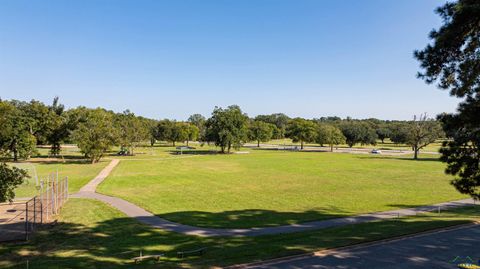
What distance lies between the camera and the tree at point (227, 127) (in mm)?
82500

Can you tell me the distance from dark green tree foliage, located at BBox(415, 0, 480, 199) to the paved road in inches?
114

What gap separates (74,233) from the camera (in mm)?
17359

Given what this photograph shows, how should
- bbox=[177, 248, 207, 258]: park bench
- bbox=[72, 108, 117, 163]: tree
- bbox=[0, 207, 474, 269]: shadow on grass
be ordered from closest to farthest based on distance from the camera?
bbox=[0, 207, 474, 269]: shadow on grass < bbox=[177, 248, 207, 258]: park bench < bbox=[72, 108, 117, 163]: tree

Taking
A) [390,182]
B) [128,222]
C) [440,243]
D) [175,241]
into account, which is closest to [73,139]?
[128,222]

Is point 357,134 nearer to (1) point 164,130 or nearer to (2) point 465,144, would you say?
(1) point 164,130

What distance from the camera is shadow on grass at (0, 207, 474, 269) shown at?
41.6ft

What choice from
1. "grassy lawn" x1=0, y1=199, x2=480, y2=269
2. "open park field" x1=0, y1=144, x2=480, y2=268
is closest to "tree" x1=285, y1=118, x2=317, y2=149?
"open park field" x1=0, y1=144, x2=480, y2=268

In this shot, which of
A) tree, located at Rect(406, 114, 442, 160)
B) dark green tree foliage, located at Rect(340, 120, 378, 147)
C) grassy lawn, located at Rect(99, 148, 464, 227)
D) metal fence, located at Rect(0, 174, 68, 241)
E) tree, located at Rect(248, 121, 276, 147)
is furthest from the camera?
dark green tree foliage, located at Rect(340, 120, 378, 147)

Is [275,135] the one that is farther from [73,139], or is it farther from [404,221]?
[404,221]

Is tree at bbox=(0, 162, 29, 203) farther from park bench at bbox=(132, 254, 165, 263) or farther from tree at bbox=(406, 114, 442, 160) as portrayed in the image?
tree at bbox=(406, 114, 442, 160)

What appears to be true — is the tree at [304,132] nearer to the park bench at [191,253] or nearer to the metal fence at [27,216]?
the metal fence at [27,216]

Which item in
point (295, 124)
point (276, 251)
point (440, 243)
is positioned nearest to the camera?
point (276, 251)

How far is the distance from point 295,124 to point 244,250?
96.2m

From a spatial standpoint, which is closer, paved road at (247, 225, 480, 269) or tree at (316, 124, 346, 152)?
paved road at (247, 225, 480, 269)
